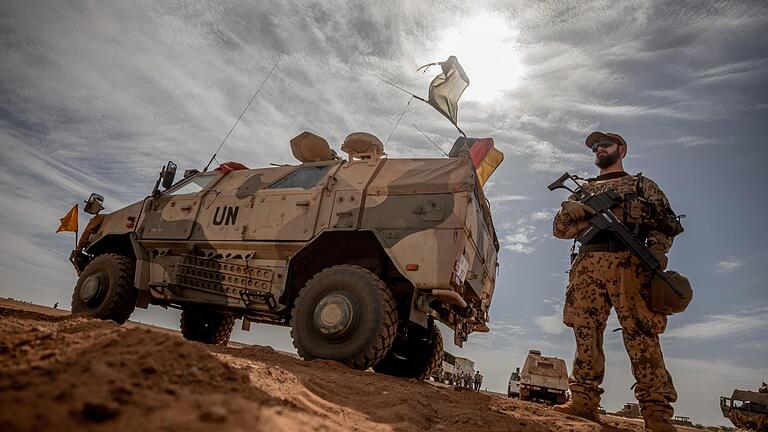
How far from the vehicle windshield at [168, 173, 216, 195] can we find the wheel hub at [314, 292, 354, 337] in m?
3.18

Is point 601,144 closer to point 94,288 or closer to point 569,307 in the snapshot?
point 569,307

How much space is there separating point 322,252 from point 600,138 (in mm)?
3182

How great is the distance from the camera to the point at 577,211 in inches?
150

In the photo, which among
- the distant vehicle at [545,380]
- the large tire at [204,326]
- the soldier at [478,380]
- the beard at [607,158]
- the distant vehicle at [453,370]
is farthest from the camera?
the soldier at [478,380]

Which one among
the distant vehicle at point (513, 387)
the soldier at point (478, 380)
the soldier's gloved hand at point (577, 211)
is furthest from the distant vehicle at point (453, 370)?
the soldier's gloved hand at point (577, 211)

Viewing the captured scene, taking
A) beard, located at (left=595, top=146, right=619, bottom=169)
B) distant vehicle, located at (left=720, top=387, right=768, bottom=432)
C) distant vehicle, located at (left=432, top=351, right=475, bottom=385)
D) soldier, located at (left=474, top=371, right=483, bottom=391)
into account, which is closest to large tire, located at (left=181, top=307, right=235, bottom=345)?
beard, located at (left=595, top=146, right=619, bottom=169)

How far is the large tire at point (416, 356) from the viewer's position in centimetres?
518

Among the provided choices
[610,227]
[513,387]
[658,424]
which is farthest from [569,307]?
[513,387]

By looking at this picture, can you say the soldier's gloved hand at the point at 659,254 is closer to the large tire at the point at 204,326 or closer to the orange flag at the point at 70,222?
the large tire at the point at 204,326

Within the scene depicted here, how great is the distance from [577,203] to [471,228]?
999 millimetres

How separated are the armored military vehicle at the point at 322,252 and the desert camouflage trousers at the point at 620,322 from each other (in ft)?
3.37

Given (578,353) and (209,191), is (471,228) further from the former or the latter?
(209,191)

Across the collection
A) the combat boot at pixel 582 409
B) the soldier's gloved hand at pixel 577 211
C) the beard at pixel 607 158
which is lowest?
the combat boot at pixel 582 409

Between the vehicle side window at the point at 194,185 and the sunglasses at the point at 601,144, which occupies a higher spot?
the sunglasses at the point at 601,144
